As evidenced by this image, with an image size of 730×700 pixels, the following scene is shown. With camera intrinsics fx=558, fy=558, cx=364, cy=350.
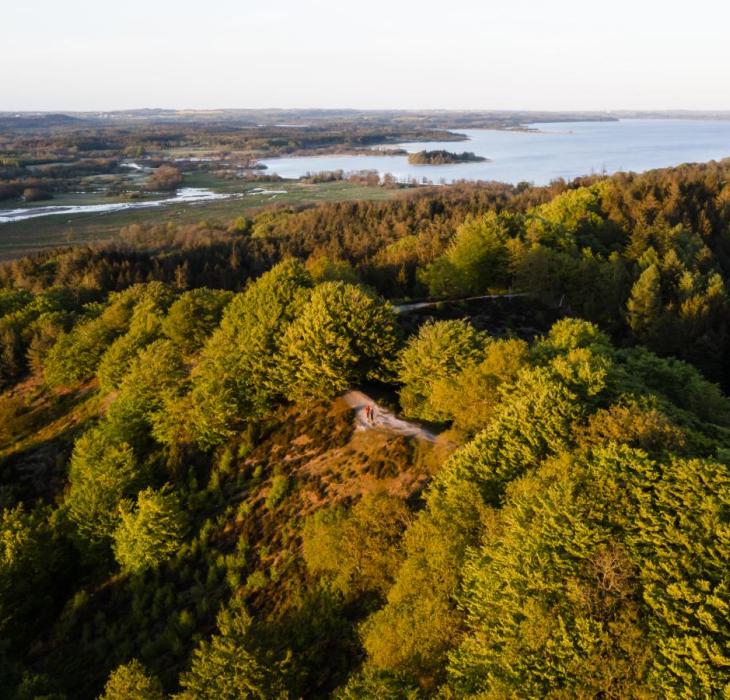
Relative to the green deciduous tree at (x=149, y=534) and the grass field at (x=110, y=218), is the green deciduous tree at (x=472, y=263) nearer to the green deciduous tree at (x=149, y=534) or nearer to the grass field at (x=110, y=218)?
the green deciduous tree at (x=149, y=534)

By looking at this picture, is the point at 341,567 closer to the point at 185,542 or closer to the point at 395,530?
the point at 395,530

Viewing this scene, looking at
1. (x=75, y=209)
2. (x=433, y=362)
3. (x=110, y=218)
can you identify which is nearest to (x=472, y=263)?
(x=433, y=362)

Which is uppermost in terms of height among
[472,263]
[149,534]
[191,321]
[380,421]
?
[472,263]

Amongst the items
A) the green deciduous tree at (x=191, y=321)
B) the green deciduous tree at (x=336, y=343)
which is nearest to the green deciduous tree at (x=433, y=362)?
the green deciduous tree at (x=336, y=343)

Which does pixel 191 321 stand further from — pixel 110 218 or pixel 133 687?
pixel 110 218

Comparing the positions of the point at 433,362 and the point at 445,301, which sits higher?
the point at 433,362

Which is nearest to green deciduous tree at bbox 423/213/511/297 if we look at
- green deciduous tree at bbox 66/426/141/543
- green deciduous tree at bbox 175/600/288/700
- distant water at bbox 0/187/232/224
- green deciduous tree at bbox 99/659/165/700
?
green deciduous tree at bbox 66/426/141/543

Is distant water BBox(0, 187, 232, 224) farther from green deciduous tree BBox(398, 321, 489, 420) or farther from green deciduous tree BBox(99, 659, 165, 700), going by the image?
green deciduous tree BBox(99, 659, 165, 700)
